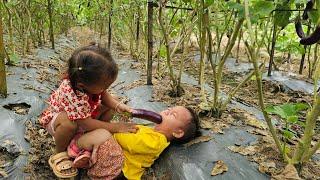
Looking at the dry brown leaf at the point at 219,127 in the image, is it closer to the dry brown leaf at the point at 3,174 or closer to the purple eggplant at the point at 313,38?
the purple eggplant at the point at 313,38

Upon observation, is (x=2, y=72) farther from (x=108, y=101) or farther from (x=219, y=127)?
(x=219, y=127)

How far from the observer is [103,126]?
231cm

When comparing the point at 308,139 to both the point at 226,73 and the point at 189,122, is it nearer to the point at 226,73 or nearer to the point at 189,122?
the point at 189,122

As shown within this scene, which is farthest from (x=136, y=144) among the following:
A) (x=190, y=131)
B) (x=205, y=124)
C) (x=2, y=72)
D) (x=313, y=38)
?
(x=2, y=72)

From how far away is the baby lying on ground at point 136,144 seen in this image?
7.38 feet

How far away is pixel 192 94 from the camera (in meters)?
3.81

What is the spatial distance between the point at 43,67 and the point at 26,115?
7.07ft

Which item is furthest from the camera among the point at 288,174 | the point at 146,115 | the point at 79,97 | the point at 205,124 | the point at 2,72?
the point at 2,72

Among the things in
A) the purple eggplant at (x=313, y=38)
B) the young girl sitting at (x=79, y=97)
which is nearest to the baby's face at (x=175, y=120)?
the young girl sitting at (x=79, y=97)

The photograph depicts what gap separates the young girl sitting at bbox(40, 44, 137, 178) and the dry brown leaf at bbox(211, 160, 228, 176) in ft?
1.90

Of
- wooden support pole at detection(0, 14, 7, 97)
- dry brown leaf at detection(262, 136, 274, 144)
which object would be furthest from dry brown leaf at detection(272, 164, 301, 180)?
wooden support pole at detection(0, 14, 7, 97)

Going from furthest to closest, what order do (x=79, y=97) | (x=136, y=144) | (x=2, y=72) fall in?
(x=2, y=72) → (x=136, y=144) → (x=79, y=97)

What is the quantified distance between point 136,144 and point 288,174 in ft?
2.97

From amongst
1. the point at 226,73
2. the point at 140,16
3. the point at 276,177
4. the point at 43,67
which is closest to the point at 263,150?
the point at 276,177
